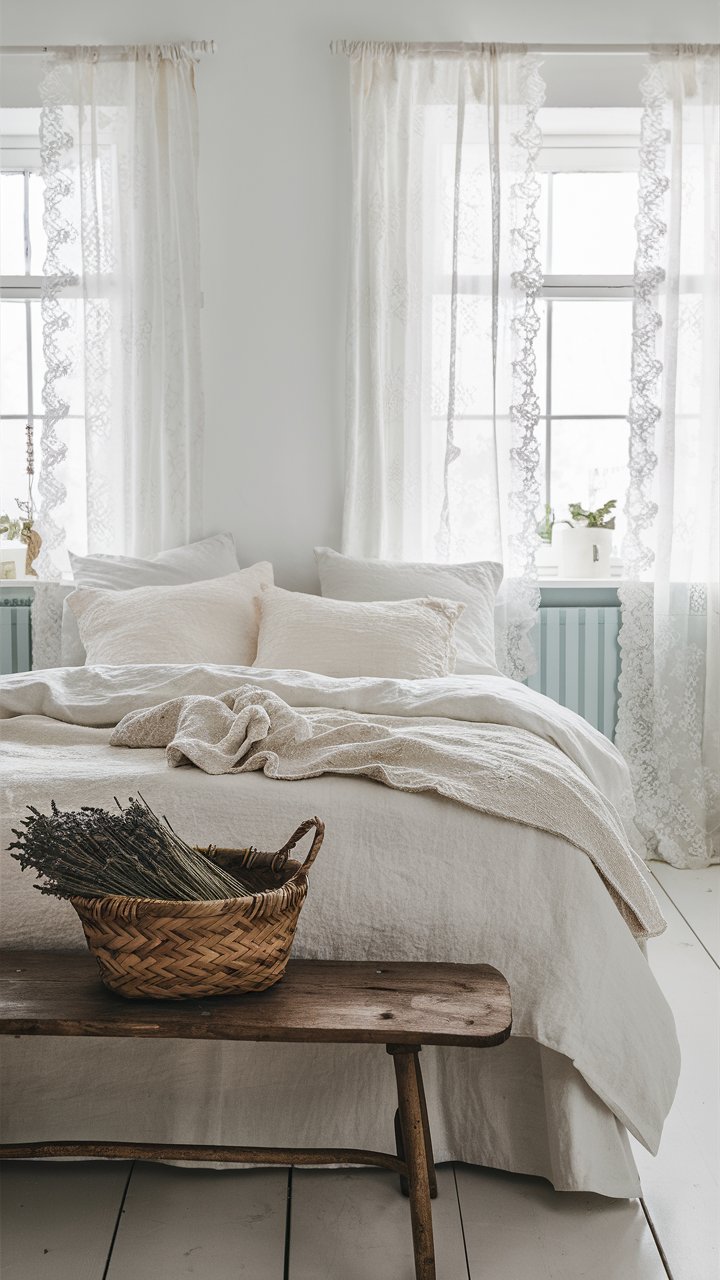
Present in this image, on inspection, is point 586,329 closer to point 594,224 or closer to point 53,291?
→ point 594,224

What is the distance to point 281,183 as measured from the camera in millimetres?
3613

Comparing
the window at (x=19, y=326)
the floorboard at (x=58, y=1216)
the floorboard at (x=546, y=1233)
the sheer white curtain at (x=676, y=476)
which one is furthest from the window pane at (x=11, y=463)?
the floorboard at (x=546, y=1233)

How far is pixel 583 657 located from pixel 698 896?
0.87 meters

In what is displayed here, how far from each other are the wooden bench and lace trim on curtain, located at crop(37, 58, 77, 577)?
2240 millimetres

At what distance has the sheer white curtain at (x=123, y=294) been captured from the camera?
3.54 metres

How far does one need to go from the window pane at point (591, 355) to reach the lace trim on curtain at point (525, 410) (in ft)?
1.51

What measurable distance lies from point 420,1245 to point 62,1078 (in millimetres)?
624

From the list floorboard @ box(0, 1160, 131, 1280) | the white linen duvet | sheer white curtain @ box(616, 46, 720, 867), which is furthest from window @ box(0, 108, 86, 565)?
floorboard @ box(0, 1160, 131, 1280)

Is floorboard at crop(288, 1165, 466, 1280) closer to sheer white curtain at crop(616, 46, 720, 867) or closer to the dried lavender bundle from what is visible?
the dried lavender bundle

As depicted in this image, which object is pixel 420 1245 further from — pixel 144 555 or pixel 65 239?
pixel 65 239

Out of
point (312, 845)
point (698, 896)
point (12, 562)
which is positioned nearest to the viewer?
point (312, 845)

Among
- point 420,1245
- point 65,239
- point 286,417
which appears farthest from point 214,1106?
point 65,239

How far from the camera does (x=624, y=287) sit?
12.7ft

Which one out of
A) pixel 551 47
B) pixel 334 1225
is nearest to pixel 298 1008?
pixel 334 1225
